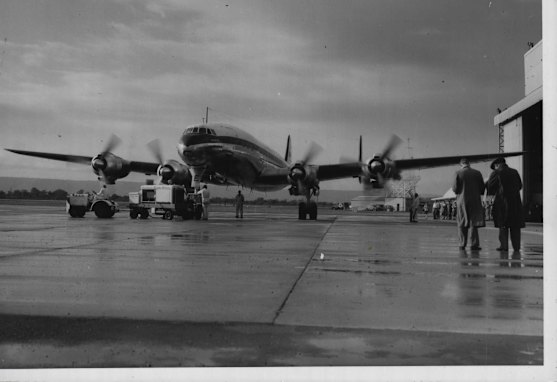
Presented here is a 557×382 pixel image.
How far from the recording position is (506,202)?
9.69 metres

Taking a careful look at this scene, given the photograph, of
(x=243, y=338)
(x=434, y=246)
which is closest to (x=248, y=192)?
(x=434, y=246)

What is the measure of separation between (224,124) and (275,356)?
24133mm

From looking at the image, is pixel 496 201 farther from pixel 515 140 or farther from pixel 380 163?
pixel 515 140

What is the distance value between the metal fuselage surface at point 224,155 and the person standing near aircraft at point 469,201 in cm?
1619

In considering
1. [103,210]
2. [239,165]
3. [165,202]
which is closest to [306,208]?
[239,165]

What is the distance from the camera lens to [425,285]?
18.1ft

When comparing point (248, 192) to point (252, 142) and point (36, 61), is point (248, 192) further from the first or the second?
point (36, 61)

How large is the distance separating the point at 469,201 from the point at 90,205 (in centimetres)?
1908

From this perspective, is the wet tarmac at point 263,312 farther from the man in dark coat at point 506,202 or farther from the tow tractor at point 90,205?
the tow tractor at point 90,205

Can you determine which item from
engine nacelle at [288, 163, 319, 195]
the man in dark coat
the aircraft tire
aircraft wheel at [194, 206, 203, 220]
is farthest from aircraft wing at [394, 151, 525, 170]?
the man in dark coat

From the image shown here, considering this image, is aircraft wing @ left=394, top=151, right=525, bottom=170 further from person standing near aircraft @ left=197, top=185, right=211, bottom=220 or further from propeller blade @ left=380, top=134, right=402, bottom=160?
person standing near aircraft @ left=197, top=185, right=211, bottom=220

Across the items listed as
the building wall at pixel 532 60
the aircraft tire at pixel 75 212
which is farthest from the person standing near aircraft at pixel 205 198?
the building wall at pixel 532 60

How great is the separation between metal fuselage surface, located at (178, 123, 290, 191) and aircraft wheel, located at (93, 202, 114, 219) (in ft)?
13.9

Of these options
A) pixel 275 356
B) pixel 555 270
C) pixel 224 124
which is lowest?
pixel 275 356
